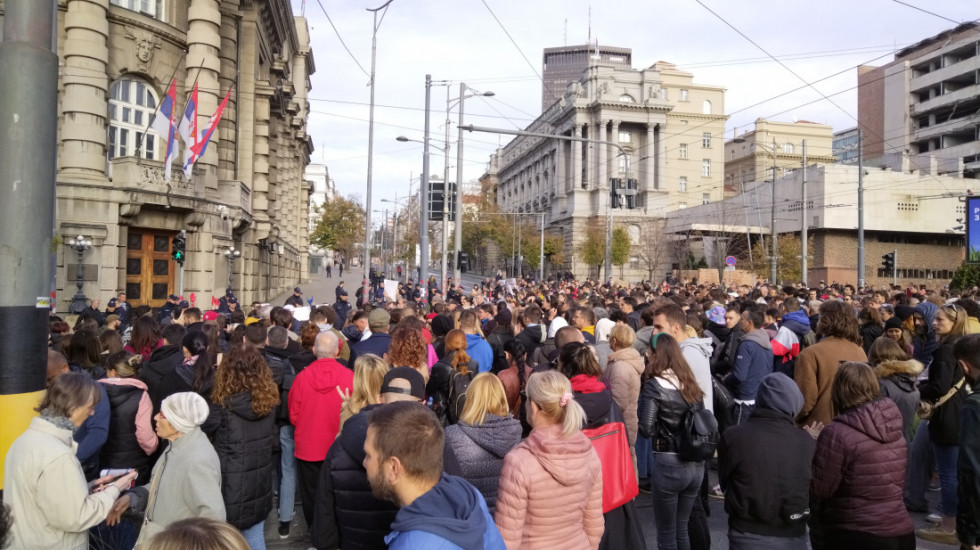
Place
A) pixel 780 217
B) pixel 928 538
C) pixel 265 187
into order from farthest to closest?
pixel 780 217
pixel 265 187
pixel 928 538

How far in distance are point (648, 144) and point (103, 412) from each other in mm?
86669

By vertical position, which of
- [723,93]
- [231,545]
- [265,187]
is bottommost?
[231,545]

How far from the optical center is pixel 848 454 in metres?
4.55

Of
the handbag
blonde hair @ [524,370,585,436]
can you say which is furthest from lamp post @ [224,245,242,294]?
blonde hair @ [524,370,585,436]

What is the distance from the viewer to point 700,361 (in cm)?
668

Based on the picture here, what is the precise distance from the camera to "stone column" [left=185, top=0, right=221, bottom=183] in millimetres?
23719

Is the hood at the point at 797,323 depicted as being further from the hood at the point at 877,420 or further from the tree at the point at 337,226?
the tree at the point at 337,226

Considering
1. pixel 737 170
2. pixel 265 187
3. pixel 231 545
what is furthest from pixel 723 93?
pixel 231 545

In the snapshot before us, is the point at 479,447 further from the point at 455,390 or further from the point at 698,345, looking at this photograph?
the point at 698,345

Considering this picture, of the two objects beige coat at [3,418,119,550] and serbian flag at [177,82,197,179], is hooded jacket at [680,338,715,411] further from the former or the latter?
serbian flag at [177,82,197,179]

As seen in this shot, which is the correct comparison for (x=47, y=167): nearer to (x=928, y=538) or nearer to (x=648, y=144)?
(x=928, y=538)

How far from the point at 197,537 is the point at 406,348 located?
4219mm

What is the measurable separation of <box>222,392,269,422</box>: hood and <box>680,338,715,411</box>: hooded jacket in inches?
150

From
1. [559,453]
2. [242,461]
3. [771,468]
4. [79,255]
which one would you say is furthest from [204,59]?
[771,468]
